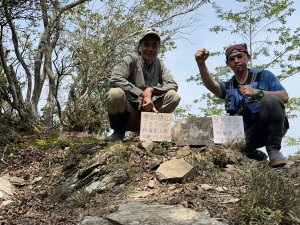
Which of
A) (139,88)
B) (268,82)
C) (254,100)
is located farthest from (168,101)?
(268,82)

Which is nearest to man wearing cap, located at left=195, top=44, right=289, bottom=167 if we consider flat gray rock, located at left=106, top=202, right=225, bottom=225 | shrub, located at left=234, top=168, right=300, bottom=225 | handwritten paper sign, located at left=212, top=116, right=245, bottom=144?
handwritten paper sign, located at left=212, top=116, right=245, bottom=144

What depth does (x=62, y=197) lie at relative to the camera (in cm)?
391

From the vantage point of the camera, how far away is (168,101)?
4.86 m

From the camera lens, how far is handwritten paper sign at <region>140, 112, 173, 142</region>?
463 centimetres

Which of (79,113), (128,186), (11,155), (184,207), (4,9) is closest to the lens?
(184,207)

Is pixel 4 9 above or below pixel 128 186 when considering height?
above

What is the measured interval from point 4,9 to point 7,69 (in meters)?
1.29

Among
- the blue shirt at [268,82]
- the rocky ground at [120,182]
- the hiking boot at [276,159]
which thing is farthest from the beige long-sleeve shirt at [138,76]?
the hiking boot at [276,159]

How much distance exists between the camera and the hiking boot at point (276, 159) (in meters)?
4.13

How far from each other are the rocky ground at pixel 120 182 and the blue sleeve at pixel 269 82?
797 mm

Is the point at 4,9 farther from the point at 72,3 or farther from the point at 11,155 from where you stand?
the point at 11,155

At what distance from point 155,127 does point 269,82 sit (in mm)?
1454

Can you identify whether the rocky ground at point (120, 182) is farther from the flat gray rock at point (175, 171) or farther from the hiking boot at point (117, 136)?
the hiking boot at point (117, 136)

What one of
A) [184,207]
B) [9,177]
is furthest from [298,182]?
[9,177]
